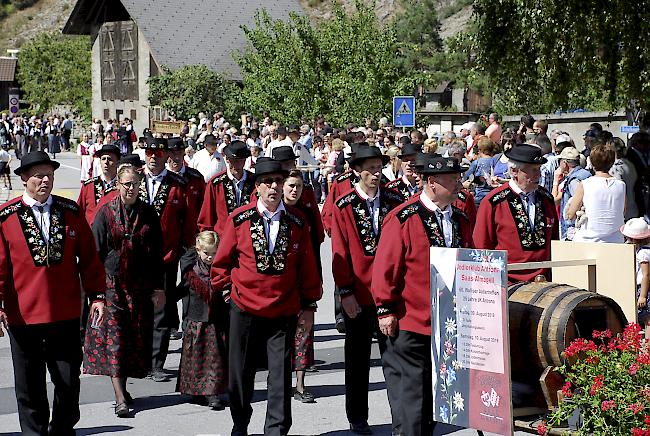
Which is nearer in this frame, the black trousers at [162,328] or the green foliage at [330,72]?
the black trousers at [162,328]

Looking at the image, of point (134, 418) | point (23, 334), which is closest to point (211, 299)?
point (134, 418)

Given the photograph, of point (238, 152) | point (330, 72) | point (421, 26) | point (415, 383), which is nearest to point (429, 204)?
point (415, 383)

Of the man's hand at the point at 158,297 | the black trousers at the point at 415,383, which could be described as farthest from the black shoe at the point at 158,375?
the black trousers at the point at 415,383

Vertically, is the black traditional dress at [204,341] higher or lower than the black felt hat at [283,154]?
lower

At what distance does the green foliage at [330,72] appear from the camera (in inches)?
1335

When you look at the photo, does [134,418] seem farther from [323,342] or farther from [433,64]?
[433,64]

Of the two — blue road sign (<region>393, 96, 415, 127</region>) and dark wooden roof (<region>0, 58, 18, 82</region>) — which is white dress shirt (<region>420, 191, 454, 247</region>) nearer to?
blue road sign (<region>393, 96, 415, 127</region>)

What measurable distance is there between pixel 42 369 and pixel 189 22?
53.9 meters

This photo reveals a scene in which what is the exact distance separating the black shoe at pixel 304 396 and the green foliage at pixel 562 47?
9.59 metres

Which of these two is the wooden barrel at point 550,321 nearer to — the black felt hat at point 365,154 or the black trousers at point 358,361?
the black trousers at point 358,361

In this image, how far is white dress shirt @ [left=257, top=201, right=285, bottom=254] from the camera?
741 cm

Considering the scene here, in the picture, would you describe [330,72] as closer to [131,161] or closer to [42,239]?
[131,161]

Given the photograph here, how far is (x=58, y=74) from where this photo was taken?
70875 millimetres

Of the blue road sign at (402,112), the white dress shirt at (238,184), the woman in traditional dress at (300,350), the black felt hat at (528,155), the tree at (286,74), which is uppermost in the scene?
the tree at (286,74)
